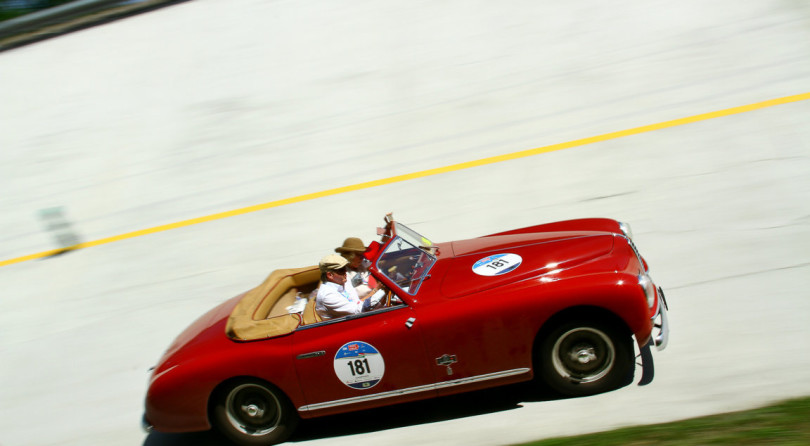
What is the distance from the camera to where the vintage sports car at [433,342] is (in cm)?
486

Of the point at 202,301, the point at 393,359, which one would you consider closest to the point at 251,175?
the point at 202,301

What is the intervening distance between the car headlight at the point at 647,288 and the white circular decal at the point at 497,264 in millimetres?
869

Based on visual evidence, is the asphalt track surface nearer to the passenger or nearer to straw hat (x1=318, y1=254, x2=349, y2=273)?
the passenger

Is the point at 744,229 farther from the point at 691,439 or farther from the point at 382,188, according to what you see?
the point at 382,188

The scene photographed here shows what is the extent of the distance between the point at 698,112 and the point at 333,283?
6028mm

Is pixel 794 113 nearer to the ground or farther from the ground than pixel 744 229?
farther from the ground

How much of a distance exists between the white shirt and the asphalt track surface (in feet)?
3.07

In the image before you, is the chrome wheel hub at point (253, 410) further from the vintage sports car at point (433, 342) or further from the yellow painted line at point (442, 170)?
the yellow painted line at point (442, 170)

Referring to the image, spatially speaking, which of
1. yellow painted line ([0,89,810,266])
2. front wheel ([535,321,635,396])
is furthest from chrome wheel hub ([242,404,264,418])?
yellow painted line ([0,89,810,266])

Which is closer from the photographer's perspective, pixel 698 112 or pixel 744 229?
pixel 744 229

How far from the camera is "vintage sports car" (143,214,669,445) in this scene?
4859 mm

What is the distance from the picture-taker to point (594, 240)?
17.9 ft

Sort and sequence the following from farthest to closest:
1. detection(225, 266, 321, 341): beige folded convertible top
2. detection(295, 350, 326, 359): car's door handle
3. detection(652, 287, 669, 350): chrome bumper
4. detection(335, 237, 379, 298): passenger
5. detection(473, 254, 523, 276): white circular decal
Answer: detection(335, 237, 379, 298): passenger
detection(225, 266, 321, 341): beige folded convertible top
detection(473, 254, 523, 276): white circular decal
detection(295, 350, 326, 359): car's door handle
detection(652, 287, 669, 350): chrome bumper

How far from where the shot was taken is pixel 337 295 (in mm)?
5336
